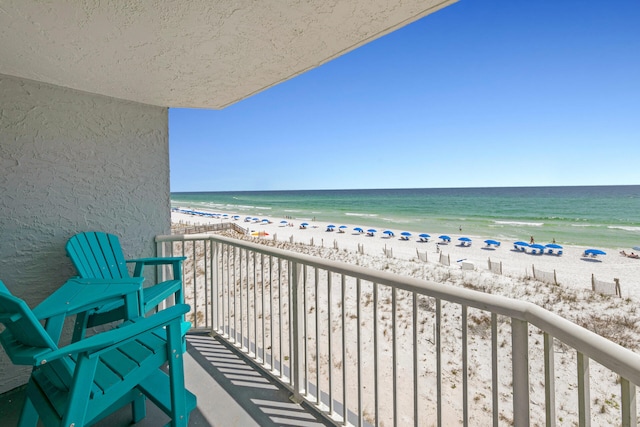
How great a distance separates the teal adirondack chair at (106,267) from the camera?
6.73ft

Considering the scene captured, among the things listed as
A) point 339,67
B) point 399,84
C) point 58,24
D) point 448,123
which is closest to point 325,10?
point 58,24

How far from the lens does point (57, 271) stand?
2311 mm

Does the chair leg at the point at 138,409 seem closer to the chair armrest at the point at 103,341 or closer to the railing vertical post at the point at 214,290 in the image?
the chair armrest at the point at 103,341

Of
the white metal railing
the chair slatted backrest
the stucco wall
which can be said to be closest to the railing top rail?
the white metal railing

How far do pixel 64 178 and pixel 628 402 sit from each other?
328cm

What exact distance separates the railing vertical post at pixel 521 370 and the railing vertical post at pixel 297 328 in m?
1.20

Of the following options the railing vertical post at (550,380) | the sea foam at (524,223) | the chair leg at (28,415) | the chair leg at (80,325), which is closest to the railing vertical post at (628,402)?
the railing vertical post at (550,380)

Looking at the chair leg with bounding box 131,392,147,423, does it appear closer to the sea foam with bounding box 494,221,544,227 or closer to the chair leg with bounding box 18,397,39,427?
the chair leg with bounding box 18,397,39,427

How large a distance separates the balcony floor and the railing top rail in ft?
2.96

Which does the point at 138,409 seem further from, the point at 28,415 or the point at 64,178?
the point at 64,178

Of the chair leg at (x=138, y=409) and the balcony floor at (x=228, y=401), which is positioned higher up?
the chair leg at (x=138, y=409)

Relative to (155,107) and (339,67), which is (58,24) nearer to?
(155,107)

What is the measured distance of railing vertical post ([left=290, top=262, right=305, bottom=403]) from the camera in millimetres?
1887

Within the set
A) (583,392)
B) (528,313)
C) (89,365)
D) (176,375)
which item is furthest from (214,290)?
(583,392)
